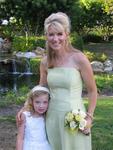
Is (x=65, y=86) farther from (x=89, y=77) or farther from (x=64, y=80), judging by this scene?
(x=89, y=77)

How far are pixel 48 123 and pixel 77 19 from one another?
2041 centimetres

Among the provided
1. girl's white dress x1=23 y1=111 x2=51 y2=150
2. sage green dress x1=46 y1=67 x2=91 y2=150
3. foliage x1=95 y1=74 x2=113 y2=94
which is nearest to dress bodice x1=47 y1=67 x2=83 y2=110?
sage green dress x1=46 y1=67 x2=91 y2=150

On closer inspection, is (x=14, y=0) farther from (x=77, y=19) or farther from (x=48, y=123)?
(x=48, y=123)

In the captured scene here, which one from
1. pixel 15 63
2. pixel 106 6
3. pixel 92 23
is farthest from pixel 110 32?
pixel 15 63

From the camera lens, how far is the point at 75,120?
354 centimetres

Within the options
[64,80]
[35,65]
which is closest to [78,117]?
[64,80]

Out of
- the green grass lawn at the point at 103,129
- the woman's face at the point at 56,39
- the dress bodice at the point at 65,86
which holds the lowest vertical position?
the green grass lawn at the point at 103,129

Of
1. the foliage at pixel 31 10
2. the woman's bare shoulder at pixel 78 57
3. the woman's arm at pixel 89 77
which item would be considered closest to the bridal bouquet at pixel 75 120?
the woman's arm at pixel 89 77

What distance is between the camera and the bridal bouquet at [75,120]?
3535mm

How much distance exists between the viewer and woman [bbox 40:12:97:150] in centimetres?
356

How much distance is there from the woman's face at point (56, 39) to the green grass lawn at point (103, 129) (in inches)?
89.4

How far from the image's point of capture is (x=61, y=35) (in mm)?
3547

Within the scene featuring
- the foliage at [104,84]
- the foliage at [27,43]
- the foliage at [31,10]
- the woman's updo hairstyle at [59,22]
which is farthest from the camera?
the foliage at [31,10]

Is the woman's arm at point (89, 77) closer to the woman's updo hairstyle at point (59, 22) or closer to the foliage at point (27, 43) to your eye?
the woman's updo hairstyle at point (59, 22)
